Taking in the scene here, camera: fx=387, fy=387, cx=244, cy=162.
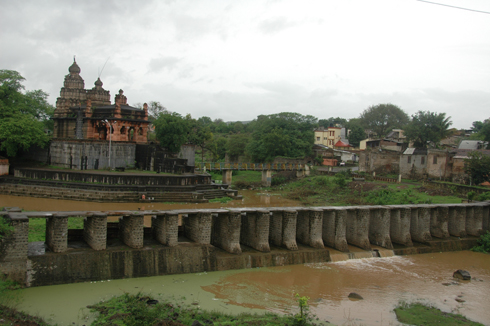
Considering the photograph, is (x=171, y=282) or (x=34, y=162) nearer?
(x=171, y=282)

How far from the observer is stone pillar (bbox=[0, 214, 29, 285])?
11.9m

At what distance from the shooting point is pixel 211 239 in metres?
17.5

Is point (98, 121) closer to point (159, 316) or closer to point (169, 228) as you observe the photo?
point (169, 228)

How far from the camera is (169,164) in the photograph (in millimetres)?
37500

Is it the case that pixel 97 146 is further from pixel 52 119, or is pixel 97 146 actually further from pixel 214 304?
pixel 214 304

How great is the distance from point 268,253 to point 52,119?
1477 inches

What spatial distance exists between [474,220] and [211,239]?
1750 centimetres

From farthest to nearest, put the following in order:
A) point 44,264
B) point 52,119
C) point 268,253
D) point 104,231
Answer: point 52,119 → point 268,253 → point 104,231 → point 44,264

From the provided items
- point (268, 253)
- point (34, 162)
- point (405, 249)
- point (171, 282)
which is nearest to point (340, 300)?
point (268, 253)

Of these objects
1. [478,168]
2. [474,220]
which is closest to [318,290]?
[474,220]

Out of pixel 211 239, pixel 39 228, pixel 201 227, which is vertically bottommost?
pixel 211 239

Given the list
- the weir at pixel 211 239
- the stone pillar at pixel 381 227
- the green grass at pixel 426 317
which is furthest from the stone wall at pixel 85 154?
the green grass at pixel 426 317

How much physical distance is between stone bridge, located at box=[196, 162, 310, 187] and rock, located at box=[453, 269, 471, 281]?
94.6 ft

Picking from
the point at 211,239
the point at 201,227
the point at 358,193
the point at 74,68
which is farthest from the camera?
the point at 74,68
